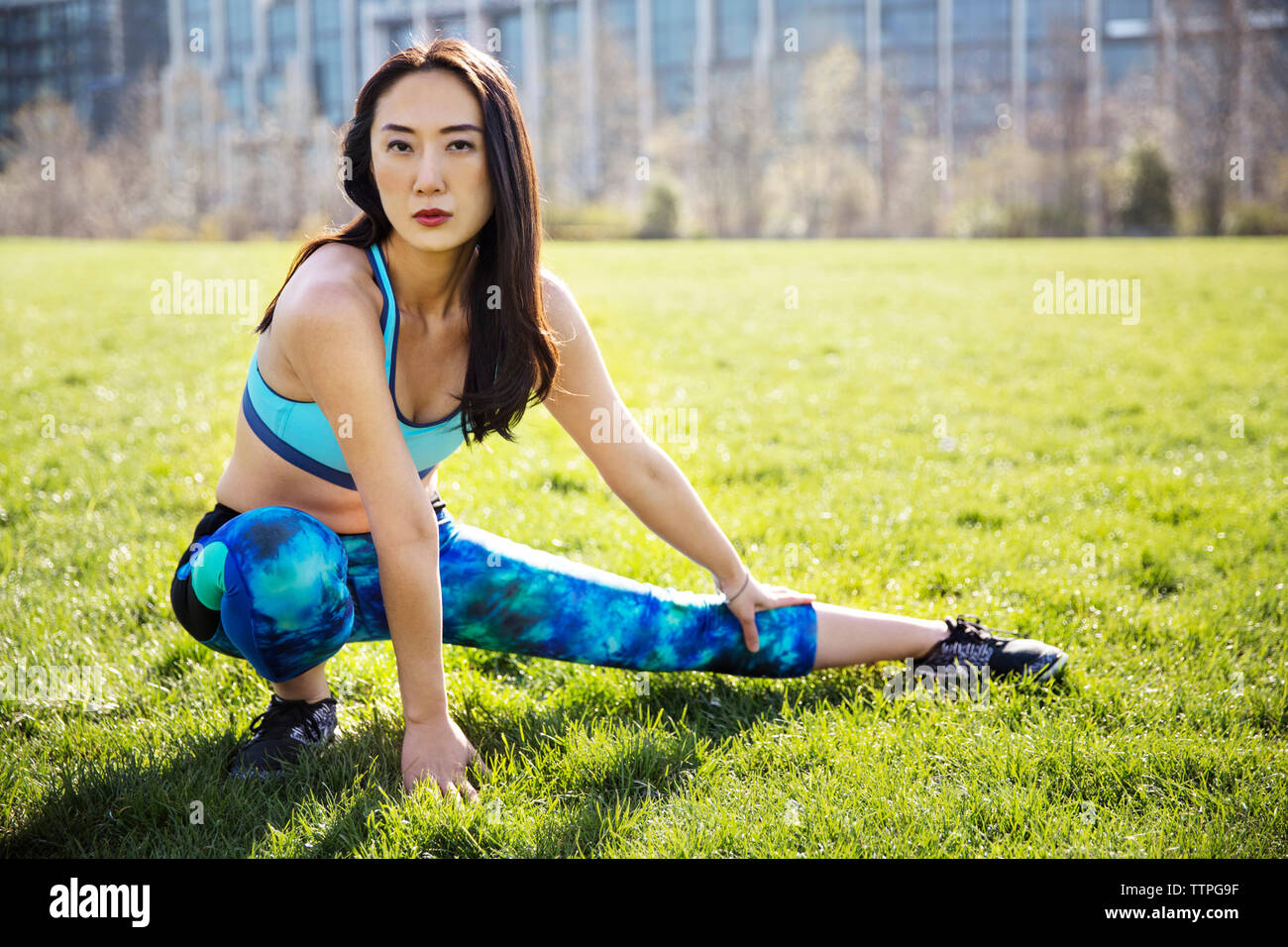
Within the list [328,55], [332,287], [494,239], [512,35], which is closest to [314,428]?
[332,287]

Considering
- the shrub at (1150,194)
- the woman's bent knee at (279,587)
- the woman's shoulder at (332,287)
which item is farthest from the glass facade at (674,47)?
the woman's bent knee at (279,587)

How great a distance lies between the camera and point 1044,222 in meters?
27.0

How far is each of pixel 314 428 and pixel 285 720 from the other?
0.72m

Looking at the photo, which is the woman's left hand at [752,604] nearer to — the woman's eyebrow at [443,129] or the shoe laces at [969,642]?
the shoe laces at [969,642]

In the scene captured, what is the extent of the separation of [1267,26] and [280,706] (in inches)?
1476

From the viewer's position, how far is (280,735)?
248cm

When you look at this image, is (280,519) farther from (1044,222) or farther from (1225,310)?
(1044,222)

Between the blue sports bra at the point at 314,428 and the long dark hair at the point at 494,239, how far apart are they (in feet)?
0.28

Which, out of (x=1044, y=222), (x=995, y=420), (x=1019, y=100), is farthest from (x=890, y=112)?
(x=995, y=420)

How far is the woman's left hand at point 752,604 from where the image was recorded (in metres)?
2.75

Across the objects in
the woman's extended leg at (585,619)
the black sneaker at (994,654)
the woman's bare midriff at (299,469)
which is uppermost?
the woman's bare midriff at (299,469)

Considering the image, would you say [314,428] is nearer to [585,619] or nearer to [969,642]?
[585,619]

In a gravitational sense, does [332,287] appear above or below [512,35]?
below

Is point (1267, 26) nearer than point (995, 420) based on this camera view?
No
